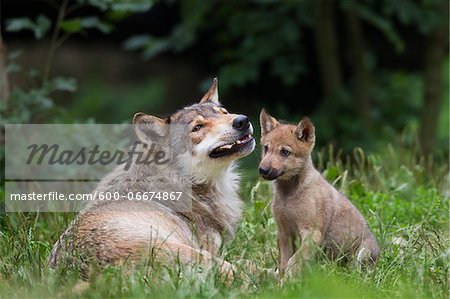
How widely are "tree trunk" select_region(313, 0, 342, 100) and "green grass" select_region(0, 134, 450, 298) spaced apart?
4433 mm

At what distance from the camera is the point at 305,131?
606cm

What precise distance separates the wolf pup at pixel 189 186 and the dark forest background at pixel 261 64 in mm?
2478

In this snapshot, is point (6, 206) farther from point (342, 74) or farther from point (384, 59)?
point (384, 59)

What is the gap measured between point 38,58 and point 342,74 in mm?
5035

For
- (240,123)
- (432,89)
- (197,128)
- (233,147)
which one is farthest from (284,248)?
(432,89)

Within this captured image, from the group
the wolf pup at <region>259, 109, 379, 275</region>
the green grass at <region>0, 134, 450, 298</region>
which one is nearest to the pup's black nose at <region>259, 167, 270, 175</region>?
the wolf pup at <region>259, 109, 379, 275</region>

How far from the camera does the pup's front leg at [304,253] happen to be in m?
5.27

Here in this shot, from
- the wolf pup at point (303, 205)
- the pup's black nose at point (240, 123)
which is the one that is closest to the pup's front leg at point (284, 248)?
the wolf pup at point (303, 205)

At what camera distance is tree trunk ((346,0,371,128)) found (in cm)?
1231

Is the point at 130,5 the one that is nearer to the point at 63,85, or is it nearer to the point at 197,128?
the point at 63,85

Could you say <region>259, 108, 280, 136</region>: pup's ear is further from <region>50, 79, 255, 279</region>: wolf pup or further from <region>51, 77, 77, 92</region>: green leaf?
<region>51, 77, 77, 92</region>: green leaf

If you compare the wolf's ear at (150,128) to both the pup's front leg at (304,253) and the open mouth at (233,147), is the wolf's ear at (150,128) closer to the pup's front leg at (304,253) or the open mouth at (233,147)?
the open mouth at (233,147)

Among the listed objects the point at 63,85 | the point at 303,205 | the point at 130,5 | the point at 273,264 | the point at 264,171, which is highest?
the point at 130,5

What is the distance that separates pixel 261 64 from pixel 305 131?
691 centimetres
